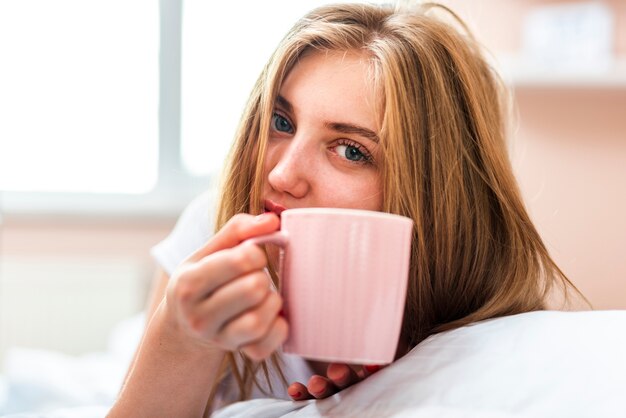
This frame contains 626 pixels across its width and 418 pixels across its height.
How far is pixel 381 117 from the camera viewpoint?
896 mm

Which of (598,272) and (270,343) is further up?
(270,343)

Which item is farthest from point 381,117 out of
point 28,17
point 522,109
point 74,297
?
point 28,17

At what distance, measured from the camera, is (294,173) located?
0.85 metres

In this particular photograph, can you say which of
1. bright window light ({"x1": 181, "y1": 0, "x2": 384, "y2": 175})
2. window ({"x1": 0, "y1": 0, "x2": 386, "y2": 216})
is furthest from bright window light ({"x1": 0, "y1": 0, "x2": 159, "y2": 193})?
bright window light ({"x1": 181, "y1": 0, "x2": 384, "y2": 175})

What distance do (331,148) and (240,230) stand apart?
294 millimetres

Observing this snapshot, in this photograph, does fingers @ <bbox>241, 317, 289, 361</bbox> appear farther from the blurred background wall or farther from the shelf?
the shelf

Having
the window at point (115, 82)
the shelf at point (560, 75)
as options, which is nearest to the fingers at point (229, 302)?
the shelf at point (560, 75)

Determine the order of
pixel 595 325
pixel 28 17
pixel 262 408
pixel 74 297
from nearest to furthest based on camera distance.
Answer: pixel 595 325, pixel 262 408, pixel 74 297, pixel 28 17

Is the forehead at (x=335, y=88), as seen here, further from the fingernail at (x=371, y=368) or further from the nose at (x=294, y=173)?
the fingernail at (x=371, y=368)

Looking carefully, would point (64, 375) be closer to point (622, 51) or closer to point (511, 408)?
point (511, 408)

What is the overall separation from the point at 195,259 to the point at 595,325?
0.38 meters

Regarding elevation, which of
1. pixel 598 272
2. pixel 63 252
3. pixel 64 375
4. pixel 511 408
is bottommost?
pixel 63 252

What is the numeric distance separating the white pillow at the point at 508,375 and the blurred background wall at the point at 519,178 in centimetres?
45

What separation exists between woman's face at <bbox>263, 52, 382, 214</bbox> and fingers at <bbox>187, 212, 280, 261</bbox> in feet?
0.69
